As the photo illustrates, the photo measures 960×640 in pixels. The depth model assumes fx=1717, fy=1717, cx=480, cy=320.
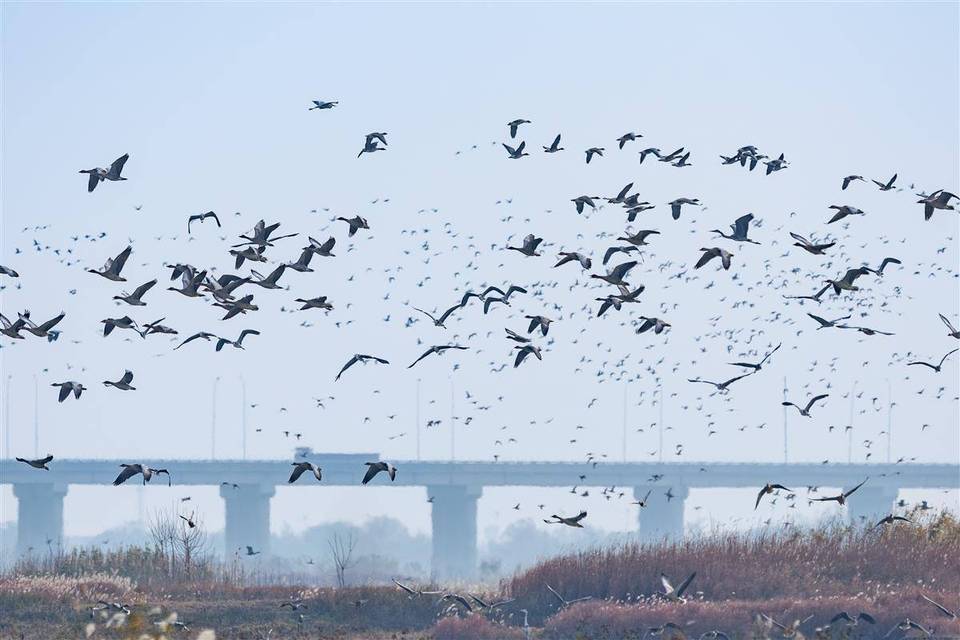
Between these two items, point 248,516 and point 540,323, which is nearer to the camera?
point 540,323

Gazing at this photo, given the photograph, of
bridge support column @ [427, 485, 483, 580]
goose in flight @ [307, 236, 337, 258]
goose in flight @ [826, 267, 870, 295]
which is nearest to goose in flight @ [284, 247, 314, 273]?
goose in flight @ [307, 236, 337, 258]

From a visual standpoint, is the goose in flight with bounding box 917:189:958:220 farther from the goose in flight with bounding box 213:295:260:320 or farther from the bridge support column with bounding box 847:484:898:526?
the bridge support column with bounding box 847:484:898:526

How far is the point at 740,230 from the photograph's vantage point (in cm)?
3153

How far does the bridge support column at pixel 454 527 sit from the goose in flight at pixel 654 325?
105267 mm

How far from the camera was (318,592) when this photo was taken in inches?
1778

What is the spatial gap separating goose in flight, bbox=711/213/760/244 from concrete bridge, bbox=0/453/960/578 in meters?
109

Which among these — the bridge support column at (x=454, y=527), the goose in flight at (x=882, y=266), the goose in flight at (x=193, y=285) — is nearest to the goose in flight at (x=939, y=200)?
the goose in flight at (x=882, y=266)

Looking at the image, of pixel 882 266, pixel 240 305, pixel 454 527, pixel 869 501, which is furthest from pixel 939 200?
pixel 869 501

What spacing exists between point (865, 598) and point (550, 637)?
7.48 meters

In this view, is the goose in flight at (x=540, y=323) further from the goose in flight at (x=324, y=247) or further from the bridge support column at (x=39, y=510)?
the bridge support column at (x=39, y=510)

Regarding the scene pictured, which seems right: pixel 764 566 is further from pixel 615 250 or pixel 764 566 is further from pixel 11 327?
pixel 11 327

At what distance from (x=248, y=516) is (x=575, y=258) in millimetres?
116767

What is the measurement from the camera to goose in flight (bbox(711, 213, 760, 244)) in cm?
3116

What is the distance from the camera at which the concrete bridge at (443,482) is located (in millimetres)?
143875
